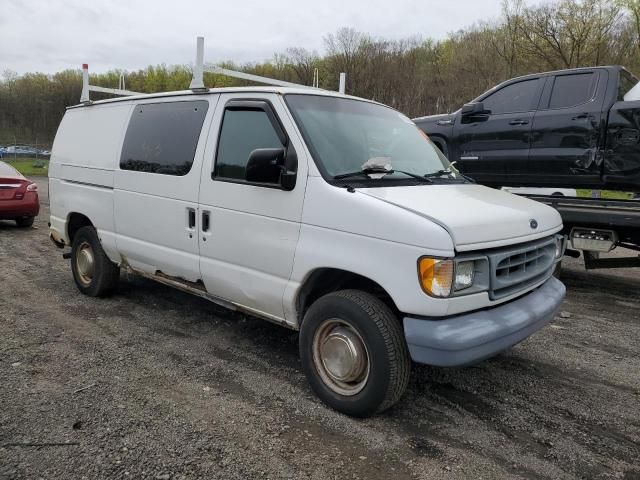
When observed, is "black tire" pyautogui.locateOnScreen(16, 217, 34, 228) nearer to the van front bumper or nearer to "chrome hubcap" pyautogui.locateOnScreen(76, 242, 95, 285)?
"chrome hubcap" pyautogui.locateOnScreen(76, 242, 95, 285)

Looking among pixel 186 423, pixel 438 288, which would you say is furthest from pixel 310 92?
pixel 186 423

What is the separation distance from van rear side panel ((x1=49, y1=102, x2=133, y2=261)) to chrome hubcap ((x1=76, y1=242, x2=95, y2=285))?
0.32 metres

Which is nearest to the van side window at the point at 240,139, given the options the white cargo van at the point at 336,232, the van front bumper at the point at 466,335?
the white cargo van at the point at 336,232

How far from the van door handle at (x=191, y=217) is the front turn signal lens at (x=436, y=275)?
2092 millimetres

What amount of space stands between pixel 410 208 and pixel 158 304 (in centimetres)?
360

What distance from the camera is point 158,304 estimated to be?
5641 mm

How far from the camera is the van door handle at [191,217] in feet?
13.8

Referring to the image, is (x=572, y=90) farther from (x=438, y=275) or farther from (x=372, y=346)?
(x=372, y=346)

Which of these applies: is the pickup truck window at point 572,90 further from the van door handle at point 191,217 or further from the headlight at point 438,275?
the van door handle at point 191,217

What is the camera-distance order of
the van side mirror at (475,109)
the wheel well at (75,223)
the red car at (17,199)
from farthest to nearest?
the red car at (17,199) → the van side mirror at (475,109) → the wheel well at (75,223)

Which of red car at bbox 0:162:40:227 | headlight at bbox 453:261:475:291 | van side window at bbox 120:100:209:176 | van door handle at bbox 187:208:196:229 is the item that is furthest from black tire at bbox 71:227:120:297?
red car at bbox 0:162:40:227

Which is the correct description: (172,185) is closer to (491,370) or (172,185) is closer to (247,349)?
(247,349)

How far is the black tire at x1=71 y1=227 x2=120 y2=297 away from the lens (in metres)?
5.53

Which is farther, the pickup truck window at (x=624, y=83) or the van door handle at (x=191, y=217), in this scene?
the pickup truck window at (x=624, y=83)
